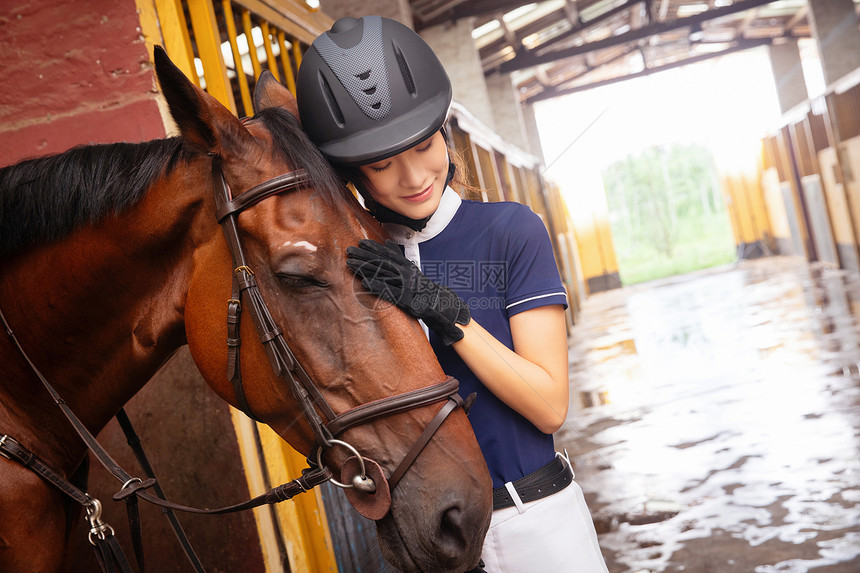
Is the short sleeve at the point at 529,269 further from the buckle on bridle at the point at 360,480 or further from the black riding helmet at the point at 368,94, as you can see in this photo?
the buckle on bridle at the point at 360,480

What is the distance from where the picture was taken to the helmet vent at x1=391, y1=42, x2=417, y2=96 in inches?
Result: 47.4

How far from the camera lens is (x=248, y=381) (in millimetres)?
1151

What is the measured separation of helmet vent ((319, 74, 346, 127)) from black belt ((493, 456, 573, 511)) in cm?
71

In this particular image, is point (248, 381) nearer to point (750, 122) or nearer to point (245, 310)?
point (245, 310)

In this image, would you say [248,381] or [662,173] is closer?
[248,381]

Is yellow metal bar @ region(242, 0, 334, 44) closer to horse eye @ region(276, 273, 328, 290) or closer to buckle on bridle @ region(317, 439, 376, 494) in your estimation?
horse eye @ region(276, 273, 328, 290)

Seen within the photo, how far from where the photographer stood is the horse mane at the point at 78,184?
1.22 meters

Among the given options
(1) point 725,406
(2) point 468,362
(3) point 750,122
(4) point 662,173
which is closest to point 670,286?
(3) point 750,122

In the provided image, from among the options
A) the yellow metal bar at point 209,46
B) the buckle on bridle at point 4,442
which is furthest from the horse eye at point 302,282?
the yellow metal bar at point 209,46

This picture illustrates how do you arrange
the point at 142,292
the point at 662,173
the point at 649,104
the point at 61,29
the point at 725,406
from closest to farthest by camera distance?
the point at 142,292
the point at 649,104
the point at 61,29
the point at 725,406
the point at 662,173

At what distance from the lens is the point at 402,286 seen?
41.4 inches

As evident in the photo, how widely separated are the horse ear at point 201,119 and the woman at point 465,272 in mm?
146

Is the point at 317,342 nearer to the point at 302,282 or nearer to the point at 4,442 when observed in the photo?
the point at 302,282

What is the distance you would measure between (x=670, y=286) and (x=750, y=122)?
206 inches
